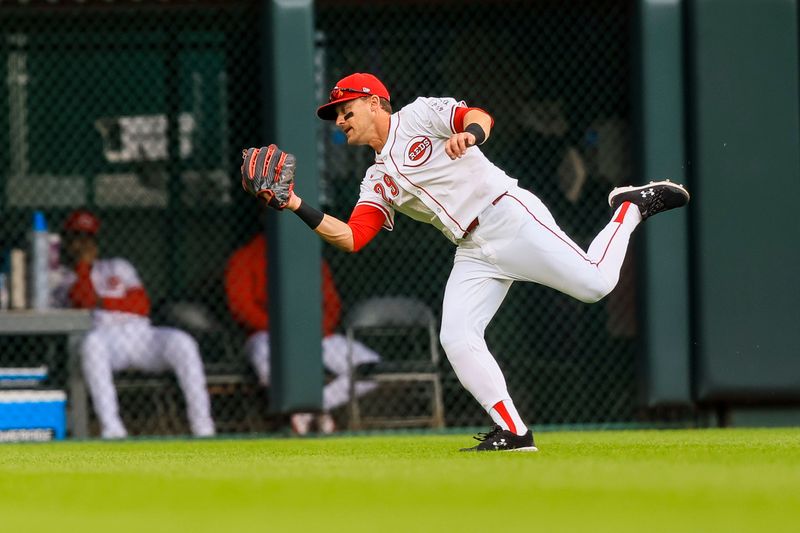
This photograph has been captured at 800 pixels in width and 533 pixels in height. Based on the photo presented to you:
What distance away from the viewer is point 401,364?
9.21 metres

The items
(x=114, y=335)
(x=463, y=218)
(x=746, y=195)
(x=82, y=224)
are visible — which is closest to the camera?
(x=463, y=218)

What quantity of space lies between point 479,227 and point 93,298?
4.08m

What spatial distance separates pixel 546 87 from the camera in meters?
9.59

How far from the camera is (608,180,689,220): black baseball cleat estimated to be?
636 centimetres

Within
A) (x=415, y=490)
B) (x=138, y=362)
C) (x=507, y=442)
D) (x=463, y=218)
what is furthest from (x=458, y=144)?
(x=138, y=362)

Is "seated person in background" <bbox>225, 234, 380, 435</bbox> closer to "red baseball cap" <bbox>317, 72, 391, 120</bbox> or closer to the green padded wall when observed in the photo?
the green padded wall

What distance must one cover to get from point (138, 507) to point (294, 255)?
5.03m

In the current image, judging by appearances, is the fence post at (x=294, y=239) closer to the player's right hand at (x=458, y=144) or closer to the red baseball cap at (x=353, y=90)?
the red baseball cap at (x=353, y=90)

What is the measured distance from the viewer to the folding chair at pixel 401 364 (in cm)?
920

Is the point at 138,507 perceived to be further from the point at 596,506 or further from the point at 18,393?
the point at 18,393

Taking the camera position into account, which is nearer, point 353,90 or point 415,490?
point 415,490

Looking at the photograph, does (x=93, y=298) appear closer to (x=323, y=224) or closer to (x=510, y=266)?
(x=323, y=224)

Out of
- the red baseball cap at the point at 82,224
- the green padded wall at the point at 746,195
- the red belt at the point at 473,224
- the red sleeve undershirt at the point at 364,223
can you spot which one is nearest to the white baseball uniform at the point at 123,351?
the red baseball cap at the point at 82,224

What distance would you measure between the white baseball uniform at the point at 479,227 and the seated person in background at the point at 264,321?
3.18 meters
